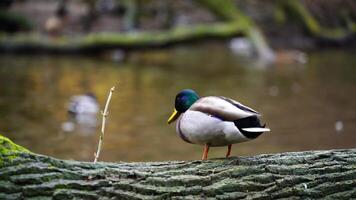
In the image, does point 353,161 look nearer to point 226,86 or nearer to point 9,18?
point 226,86

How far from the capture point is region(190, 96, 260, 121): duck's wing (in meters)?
3.34

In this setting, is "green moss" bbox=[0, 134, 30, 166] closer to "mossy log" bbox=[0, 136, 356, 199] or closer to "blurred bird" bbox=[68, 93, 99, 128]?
"mossy log" bbox=[0, 136, 356, 199]

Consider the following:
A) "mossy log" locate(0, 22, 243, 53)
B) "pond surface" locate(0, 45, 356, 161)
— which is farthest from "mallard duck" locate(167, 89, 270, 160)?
"mossy log" locate(0, 22, 243, 53)

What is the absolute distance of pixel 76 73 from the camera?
16500mm

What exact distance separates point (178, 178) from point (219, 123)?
365 millimetres

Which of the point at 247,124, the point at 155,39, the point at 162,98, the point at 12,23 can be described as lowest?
the point at 247,124

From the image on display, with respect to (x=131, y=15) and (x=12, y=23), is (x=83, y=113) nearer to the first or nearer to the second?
(x=12, y=23)

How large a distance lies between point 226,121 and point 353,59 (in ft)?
58.2

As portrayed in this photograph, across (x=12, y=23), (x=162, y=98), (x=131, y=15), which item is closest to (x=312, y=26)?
(x=131, y=15)

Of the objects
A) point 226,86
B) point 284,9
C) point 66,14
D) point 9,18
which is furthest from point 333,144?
point 66,14

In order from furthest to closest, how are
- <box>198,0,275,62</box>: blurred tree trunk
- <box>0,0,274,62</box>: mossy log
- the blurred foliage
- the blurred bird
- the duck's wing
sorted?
the blurred foliage, <box>0,0,274,62</box>: mossy log, <box>198,0,275,62</box>: blurred tree trunk, the blurred bird, the duck's wing

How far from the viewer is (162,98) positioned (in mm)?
13344

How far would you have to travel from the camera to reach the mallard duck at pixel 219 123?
3346mm

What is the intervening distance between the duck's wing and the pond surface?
5.25m
